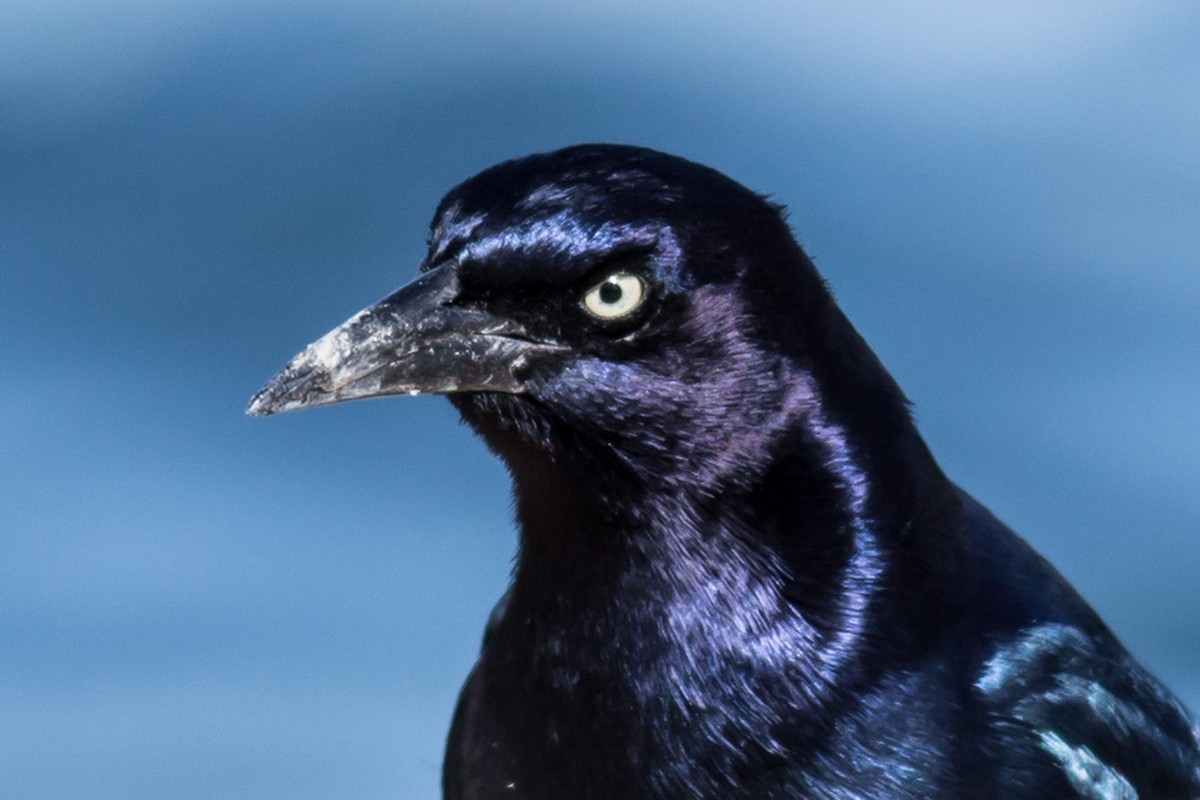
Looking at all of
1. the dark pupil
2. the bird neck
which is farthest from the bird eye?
the bird neck

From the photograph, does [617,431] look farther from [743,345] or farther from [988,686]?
[988,686]

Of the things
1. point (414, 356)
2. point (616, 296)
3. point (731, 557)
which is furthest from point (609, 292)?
point (731, 557)

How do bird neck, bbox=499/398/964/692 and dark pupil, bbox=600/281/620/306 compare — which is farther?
bird neck, bbox=499/398/964/692

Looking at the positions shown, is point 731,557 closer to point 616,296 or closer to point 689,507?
point 689,507

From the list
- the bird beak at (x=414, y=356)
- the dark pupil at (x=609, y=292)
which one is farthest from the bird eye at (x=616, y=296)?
the bird beak at (x=414, y=356)

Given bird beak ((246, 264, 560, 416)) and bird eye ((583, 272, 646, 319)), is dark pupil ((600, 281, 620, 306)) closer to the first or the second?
bird eye ((583, 272, 646, 319))

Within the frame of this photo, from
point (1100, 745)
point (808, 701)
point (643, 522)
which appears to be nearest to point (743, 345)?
point (643, 522)
